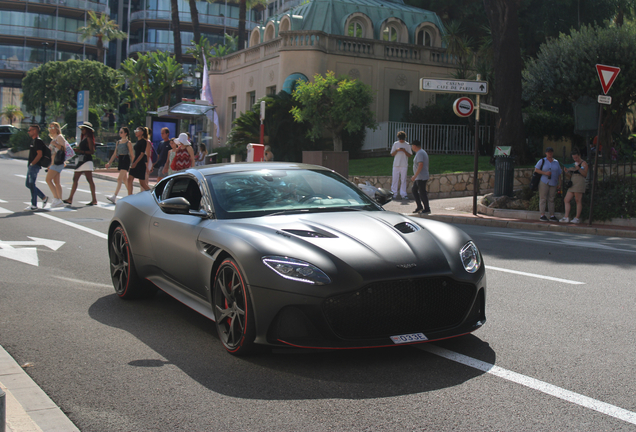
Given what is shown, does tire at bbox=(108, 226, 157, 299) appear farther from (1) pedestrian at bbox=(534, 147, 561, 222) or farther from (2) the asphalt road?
(1) pedestrian at bbox=(534, 147, 561, 222)

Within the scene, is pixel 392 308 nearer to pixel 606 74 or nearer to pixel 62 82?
pixel 606 74

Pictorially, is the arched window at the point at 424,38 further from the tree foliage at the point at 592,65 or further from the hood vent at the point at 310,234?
the hood vent at the point at 310,234

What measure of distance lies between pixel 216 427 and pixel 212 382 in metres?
0.69

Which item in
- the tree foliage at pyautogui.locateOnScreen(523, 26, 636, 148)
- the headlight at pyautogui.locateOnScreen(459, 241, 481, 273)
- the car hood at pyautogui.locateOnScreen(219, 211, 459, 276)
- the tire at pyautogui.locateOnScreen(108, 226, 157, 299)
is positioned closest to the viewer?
the car hood at pyautogui.locateOnScreen(219, 211, 459, 276)

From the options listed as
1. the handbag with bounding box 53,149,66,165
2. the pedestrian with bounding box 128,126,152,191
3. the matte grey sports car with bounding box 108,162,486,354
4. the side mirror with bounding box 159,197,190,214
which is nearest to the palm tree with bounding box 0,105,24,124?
the handbag with bounding box 53,149,66,165

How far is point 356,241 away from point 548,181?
1210 centimetres

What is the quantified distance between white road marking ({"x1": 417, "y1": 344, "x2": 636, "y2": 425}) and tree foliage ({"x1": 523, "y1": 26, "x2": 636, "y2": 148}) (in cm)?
1756

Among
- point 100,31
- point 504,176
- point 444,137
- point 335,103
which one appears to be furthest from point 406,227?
point 100,31

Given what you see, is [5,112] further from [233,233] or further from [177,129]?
[233,233]

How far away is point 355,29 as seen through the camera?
1438 inches

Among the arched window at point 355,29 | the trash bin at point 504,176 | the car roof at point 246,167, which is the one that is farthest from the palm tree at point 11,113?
the car roof at point 246,167

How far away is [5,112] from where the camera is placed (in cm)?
8312

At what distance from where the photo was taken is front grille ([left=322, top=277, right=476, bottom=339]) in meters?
4.07

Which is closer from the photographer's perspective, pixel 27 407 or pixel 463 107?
pixel 27 407
